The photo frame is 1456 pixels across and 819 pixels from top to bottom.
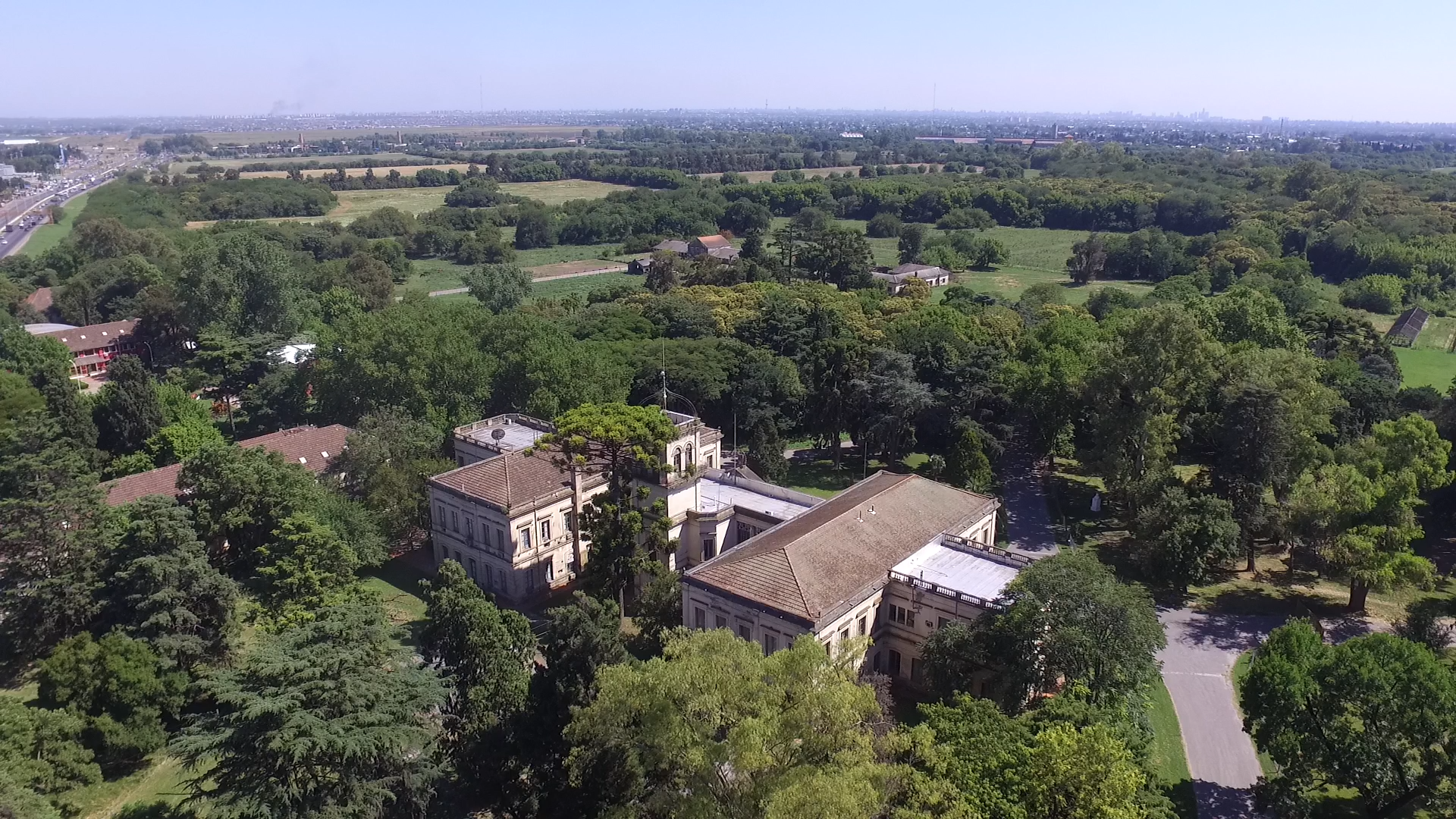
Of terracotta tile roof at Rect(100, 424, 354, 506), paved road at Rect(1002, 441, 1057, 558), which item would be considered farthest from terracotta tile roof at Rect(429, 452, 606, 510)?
paved road at Rect(1002, 441, 1057, 558)

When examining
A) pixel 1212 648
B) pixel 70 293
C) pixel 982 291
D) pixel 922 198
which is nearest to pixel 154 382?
pixel 70 293

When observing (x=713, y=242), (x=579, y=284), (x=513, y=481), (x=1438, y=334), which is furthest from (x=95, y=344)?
(x=1438, y=334)

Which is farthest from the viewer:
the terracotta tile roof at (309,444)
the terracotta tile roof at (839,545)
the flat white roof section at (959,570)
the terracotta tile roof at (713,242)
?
the terracotta tile roof at (713,242)

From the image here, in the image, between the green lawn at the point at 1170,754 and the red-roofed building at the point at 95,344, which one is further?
the red-roofed building at the point at 95,344

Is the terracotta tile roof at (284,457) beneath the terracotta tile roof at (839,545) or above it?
beneath

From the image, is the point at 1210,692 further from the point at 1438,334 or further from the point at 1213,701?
the point at 1438,334

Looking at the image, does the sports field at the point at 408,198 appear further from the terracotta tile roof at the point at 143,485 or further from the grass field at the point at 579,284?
the terracotta tile roof at the point at 143,485

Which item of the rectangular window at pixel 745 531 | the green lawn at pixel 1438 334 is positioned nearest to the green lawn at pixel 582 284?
the rectangular window at pixel 745 531
